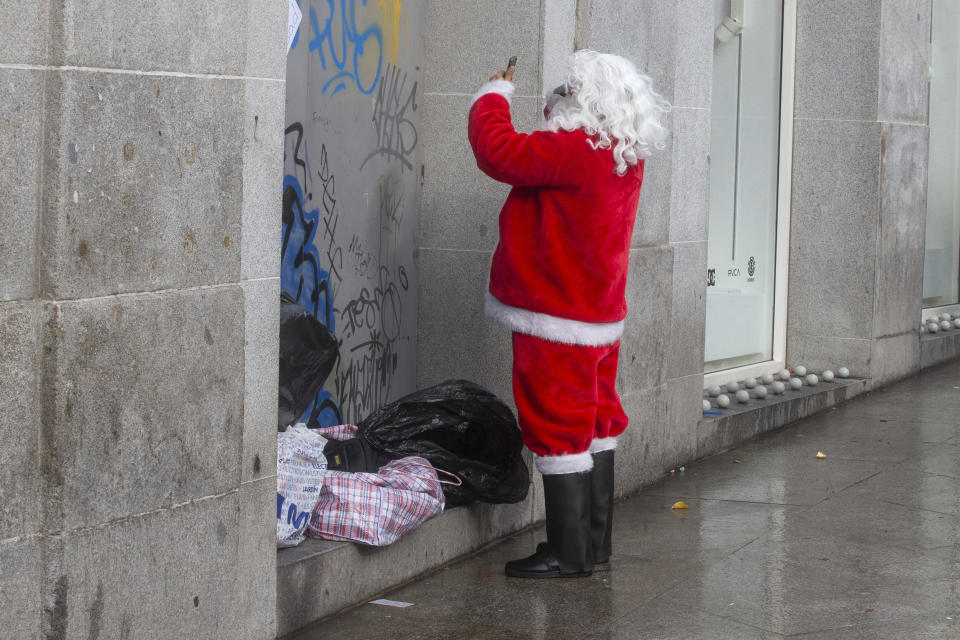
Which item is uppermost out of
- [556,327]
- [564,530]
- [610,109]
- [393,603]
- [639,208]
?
[610,109]

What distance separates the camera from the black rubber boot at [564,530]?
15.2ft

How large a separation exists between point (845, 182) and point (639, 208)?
343cm

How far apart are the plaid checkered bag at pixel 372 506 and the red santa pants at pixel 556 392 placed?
1.41 ft

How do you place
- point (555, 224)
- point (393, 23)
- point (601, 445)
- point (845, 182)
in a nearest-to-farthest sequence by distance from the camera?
point (555, 224) < point (601, 445) < point (393, 23) < point (845, 182)

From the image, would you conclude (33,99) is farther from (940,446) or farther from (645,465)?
(940,446)

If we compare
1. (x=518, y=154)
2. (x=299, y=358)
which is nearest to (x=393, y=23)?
(x=518, y=154)

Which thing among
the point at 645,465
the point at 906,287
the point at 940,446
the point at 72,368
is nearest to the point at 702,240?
the point at 645,465

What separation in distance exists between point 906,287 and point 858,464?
3267 mm

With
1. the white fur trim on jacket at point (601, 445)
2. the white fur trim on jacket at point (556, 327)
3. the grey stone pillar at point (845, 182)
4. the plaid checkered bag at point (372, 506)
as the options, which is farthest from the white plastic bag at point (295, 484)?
the grey stone pillar at point (845, 182)

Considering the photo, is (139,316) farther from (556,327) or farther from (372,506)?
(556,327)

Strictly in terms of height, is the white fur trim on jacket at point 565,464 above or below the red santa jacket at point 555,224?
below

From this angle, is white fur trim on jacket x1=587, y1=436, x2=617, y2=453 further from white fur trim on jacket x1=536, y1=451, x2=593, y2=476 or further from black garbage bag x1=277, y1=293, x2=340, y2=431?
black garbage bag x1=277, y1=293, x2=340, y2=431

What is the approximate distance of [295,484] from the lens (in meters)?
4.23

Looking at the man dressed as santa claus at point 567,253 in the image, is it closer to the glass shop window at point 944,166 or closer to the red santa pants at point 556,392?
the red santa pants at point 556,392
